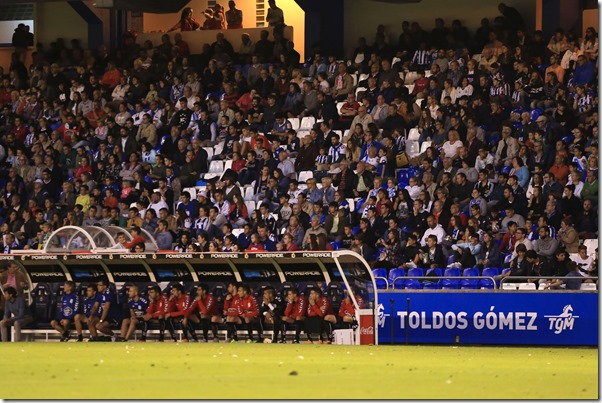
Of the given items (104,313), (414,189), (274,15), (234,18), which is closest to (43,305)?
(104,313)

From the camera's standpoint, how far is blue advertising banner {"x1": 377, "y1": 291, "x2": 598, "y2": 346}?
72.5 ft

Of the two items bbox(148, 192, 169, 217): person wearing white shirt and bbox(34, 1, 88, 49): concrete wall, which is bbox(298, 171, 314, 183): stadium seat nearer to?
bbox(148, 192, 169, 217): person wearing white shirt

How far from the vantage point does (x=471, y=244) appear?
2384cm

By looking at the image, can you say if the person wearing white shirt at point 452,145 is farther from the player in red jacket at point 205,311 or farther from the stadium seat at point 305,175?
the player in red jacket at point 205,311

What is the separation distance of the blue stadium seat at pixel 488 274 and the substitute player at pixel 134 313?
6109 mm

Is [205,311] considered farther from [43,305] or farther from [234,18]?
[234,18]

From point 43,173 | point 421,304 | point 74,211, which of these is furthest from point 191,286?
point 43,173

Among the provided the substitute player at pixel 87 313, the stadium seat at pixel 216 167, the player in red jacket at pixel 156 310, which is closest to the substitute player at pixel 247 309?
the player in red jacket at pixel 156 310

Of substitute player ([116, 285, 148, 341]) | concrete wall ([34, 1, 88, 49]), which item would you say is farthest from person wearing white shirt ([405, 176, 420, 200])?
concrete wall ([34, 1, 88, 49])

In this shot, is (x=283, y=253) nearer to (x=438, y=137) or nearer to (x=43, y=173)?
(x=438, y=137)

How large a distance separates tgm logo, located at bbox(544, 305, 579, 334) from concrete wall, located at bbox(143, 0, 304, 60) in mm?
15620

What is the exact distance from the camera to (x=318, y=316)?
2239cm

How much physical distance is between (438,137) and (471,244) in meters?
4.09

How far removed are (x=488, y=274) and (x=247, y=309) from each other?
14.4ft
